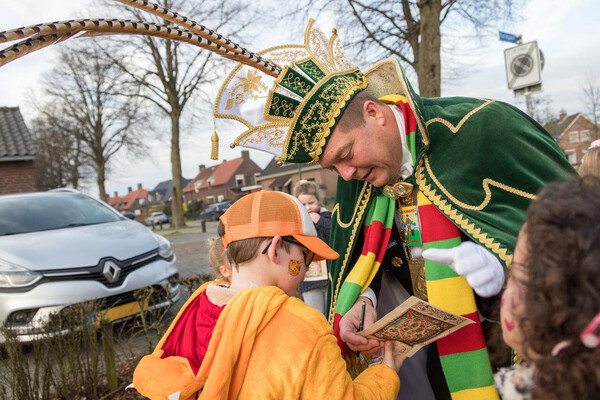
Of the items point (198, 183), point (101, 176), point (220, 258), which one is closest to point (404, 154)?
point (220, 258)

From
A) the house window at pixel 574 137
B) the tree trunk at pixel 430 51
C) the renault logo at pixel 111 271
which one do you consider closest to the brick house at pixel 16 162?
the renault logo at pixel 111 271

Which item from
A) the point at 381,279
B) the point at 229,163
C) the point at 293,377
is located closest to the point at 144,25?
the point at 293,377

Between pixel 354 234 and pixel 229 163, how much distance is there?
2474 inches

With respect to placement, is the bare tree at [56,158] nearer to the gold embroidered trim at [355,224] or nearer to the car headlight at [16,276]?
the car headlight at [16,276]

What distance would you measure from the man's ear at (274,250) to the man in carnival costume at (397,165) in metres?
0.53

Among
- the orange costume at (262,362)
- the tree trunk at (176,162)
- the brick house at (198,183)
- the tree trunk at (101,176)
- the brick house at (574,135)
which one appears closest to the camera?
the orange costume at (262,362)

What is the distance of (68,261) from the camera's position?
4.27 metres

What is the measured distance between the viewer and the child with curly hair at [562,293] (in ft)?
2.78

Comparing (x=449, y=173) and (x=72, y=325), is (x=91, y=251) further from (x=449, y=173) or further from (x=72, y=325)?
(x=449, y=173)

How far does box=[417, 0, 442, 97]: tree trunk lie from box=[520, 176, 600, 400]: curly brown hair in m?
7.03

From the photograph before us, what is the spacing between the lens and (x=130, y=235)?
5.11 meters

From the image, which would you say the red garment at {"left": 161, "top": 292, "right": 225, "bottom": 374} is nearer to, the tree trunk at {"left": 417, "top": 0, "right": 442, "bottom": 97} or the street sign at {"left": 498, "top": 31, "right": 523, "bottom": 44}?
the street sign at {"left": 498, "top": 31, "right": 523, "bottom": 44}

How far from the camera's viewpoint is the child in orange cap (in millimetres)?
1364

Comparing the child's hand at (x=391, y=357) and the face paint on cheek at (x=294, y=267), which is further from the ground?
the face paint on cheek at (x=294, y=267)
